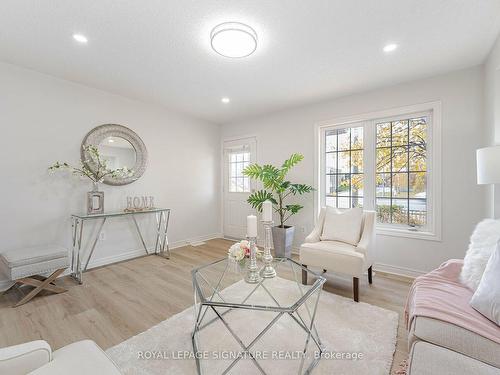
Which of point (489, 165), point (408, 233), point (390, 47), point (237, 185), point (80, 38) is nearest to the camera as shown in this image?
point (489, 165)

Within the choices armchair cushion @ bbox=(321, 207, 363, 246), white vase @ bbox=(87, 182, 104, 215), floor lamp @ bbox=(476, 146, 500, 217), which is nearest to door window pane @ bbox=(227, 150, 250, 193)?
armchair cushion @ bbox=(321, 207, 363, 246)

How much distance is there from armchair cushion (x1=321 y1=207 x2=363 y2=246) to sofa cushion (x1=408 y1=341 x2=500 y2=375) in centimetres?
165

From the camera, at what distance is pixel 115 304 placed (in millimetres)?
2262

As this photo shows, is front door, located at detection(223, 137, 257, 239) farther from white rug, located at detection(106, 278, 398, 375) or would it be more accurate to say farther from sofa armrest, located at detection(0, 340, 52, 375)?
sofa armrest, located at detection(0, 340, 52, 375)

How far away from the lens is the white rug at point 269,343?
1.48 metres

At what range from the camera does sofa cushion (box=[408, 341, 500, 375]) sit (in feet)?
3.04

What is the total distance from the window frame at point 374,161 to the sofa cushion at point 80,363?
333 centimetres

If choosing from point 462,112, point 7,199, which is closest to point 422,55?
point 462,112

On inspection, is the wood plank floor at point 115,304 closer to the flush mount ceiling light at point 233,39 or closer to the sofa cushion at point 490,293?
the sofa cushion at point 490,293

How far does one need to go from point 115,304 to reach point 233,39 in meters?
2.72

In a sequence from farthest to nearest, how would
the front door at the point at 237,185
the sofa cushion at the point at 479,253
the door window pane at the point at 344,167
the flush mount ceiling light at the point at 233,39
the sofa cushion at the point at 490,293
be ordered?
1. the front door at the point at 237,185
2. the door window pane at the point at 344,167
3. the flush mount ceiling light at the point at 233,39
4. the sofa cushion at the point at 479,253
5. the sofa cushion at the point at 490,293

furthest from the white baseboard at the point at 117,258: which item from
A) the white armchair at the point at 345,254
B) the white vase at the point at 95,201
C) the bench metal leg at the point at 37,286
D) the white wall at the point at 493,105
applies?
the white wall at the point at 493,105

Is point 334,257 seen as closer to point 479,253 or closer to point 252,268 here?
point 252,268

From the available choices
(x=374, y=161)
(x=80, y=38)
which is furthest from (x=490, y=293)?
(x=80, y=38)
